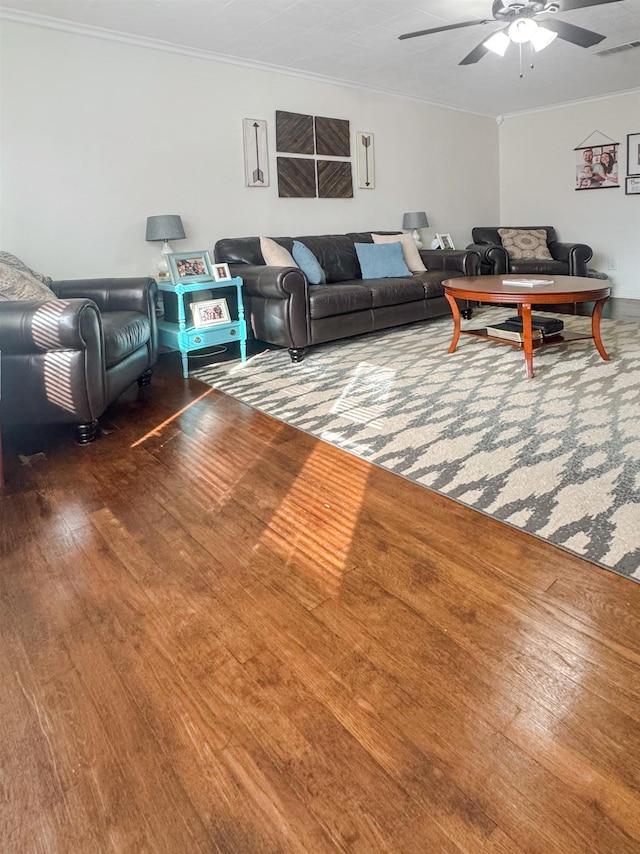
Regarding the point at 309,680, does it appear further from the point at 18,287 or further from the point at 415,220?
the point at 415,220

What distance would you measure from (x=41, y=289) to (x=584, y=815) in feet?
10.7

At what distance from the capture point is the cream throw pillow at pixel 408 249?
541 cm

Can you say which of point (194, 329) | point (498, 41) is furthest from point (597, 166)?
point (194, 329)

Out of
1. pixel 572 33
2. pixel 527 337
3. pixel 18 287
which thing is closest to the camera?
pixel 18 287

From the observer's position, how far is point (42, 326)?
2.49m

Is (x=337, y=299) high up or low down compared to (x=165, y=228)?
down

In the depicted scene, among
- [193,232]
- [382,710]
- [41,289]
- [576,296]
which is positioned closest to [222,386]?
[41,289]

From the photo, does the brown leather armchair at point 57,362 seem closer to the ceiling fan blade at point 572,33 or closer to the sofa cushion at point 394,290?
the sofa cushion at point 394,290

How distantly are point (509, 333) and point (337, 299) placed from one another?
4.17 feet

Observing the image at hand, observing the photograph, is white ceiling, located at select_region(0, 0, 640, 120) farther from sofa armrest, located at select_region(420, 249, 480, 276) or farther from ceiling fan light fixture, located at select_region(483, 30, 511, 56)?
sofa armrest, located at select_region(420, 249, 480, 276)

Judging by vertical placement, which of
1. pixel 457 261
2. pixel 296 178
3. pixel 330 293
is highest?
pixel 296 178

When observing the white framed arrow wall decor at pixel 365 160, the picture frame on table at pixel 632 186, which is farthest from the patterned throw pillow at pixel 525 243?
the white framed arrow wall decor at pixel 365 160

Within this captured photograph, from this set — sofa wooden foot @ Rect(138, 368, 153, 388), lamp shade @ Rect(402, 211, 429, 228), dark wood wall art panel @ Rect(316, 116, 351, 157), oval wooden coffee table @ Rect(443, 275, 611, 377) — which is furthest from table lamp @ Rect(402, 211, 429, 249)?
sofa wooden foot @ Rect(138, 368, 153, 388)

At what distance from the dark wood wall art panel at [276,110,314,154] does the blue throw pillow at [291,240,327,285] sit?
1.09 meters
